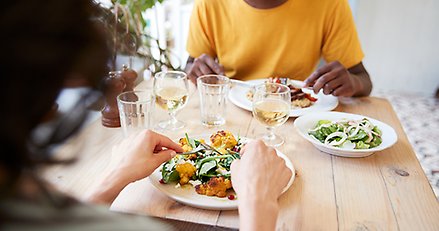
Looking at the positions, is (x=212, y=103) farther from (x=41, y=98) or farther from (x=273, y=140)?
(x=41, y=98)

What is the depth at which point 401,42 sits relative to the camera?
3.68m

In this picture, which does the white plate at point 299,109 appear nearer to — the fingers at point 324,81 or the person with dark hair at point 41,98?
the fingers at point 324,81

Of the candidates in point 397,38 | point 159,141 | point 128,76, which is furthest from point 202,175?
point 397,38

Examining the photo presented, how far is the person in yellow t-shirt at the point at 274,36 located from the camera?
5.52ft

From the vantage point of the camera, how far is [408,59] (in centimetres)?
374

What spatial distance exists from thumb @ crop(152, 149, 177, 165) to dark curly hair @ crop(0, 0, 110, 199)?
0.51m

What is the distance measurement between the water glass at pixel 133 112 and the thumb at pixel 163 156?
263mm

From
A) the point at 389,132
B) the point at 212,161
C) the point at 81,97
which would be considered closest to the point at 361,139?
the point at 389,132

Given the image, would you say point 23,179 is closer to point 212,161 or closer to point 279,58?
point 212,161

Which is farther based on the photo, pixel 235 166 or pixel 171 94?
pixel 171 94

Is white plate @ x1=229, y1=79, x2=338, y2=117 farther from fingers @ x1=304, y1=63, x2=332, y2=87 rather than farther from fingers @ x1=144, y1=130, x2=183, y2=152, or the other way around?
fingers @ x1=144, y1=130, x2=183, y2=152

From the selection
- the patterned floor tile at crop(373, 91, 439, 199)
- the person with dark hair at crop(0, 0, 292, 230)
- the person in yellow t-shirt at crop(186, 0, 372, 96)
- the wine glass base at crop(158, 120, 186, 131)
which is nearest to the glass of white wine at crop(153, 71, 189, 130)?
the wine glass base at crop(158, 120, 186, 131)

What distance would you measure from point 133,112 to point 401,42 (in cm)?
318

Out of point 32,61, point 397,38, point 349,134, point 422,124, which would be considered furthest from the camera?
point 397,38
